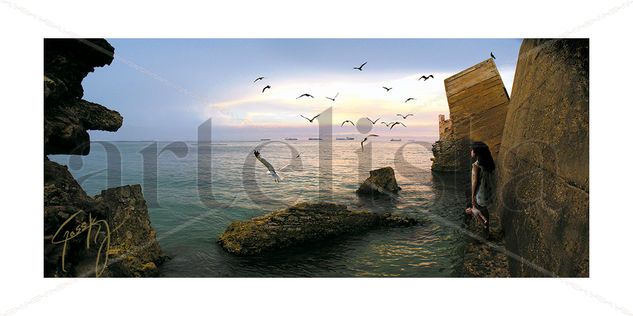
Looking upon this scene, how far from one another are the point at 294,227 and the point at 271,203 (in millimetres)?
4690

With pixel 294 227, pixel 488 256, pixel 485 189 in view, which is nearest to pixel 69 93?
pixel 294 227

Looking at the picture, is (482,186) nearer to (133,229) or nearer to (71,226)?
A: (71,226)

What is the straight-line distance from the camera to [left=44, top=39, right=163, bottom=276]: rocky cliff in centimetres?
442

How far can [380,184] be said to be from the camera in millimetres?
15805

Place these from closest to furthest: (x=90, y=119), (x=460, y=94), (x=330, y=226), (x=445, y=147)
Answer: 1. (x=90, y=119)
2. (x=460, y=94)
3. (x=330, y=226)
4. (x=445, y=147)

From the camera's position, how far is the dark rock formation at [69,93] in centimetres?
469

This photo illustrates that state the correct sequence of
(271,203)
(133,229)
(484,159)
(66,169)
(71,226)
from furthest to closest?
(271,203)
(133,229)
(484,159)
(66,169)
(71,226)

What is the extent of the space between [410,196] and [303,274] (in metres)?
8.66

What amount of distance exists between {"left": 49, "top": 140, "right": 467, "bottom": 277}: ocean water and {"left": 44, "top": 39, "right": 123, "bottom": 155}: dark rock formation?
1.56 ft
